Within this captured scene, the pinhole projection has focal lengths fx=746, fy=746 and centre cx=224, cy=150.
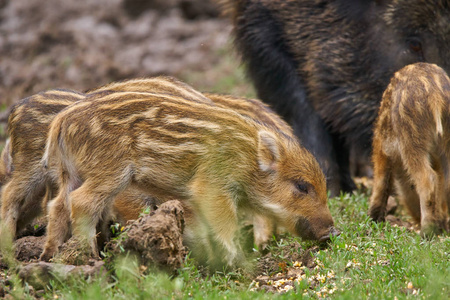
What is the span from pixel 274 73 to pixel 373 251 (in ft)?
10.4

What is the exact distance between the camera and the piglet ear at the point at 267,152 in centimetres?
492

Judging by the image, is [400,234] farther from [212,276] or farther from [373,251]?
[212,276]

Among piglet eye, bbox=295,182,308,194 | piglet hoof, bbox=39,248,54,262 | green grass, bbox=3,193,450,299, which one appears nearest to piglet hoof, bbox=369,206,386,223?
green grass, bbox=3,193,450,299

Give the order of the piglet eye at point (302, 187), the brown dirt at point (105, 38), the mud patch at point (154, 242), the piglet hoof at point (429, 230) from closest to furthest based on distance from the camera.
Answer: the mud patch at point (154, 242) < the piglet eye at point (302, 187) < the piglet hoof at point (429, 230) < the brown dirt at point (105, 38)

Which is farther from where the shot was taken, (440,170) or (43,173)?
(440,170)

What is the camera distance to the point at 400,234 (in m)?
5.11

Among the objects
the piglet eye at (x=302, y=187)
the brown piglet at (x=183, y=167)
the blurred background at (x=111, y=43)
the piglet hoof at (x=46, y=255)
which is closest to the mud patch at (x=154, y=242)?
the brown piglet at (x=183, y=167)

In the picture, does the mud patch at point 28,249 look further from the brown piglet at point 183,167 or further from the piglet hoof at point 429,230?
the piglet hoof at point 429,230

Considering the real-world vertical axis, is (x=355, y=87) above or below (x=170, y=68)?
above

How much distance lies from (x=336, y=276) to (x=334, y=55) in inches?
133

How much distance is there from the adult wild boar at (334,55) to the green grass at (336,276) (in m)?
2.00

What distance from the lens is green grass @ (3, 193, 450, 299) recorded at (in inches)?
152

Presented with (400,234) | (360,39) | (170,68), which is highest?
(360,39)

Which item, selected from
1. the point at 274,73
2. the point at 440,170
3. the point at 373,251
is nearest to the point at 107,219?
the point at 373,251
